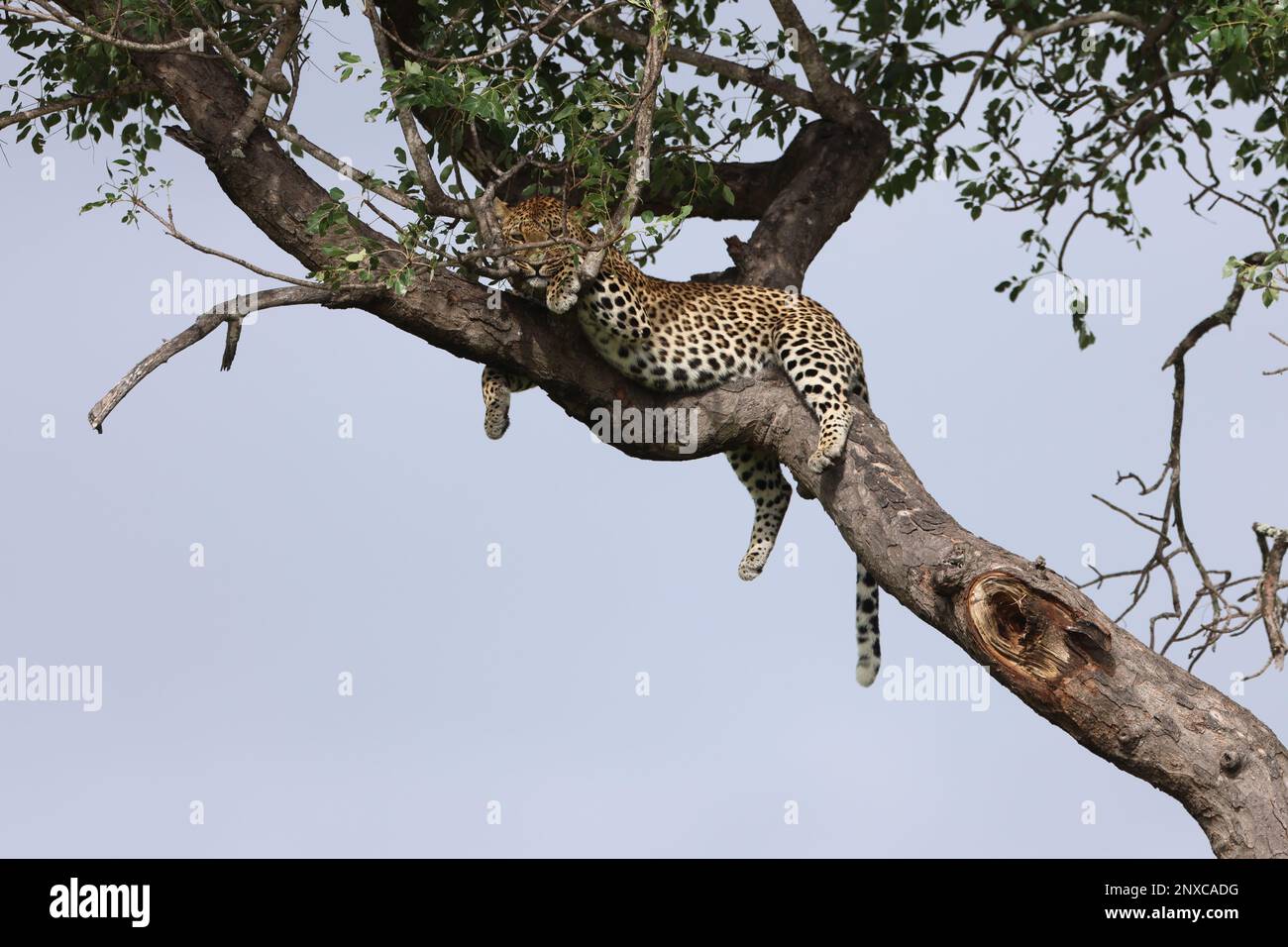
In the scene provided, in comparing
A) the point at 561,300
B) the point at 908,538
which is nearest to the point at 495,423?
the point at 561,300

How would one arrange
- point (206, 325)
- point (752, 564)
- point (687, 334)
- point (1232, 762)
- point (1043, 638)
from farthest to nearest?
point (752, 564) → point (687, 334) → point (206, 325) → point (1043, 638) → point (1232, 762)

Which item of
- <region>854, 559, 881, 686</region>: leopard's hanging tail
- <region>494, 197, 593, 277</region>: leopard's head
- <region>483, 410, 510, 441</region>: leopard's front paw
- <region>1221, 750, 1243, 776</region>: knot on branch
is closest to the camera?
<region>1221, 750, 1243, 776</region>: knot on branch

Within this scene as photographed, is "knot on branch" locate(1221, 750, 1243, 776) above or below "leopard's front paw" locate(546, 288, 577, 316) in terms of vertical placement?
below

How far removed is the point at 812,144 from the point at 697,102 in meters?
0.93

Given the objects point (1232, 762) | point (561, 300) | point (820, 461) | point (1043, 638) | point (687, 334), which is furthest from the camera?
point (687, 334)

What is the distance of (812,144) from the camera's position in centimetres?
1188

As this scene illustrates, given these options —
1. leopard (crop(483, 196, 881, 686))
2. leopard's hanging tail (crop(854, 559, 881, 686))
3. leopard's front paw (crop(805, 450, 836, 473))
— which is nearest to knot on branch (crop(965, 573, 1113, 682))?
leopard (crop(483, 196, 881, 686))

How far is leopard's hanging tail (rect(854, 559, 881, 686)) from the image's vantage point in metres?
9.90

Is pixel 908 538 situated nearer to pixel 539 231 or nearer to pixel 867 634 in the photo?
pixel 867 634

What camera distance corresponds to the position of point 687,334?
9.55 meters

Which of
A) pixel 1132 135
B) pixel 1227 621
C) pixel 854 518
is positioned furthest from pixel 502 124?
pixel 1132 135

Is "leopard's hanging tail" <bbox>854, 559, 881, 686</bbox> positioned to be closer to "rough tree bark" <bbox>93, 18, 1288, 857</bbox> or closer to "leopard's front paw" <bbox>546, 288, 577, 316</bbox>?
Result: "rough tree bark" <bbox>93, 18, 1288, 857</bbox>

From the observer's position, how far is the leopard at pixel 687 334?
29.9 ft

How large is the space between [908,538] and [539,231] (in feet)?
8.88
